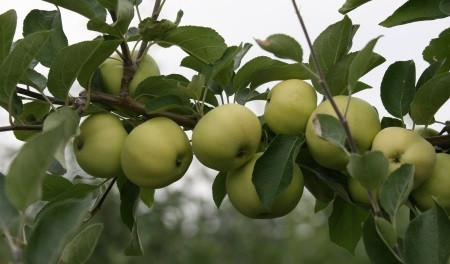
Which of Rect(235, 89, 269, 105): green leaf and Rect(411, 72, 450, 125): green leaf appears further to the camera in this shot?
Rect(235, 89, 269, 105): green leaf

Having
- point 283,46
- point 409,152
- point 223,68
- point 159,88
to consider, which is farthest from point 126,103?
point 409,152

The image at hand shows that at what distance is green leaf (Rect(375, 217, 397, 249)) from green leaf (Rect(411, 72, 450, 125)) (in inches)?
10.7

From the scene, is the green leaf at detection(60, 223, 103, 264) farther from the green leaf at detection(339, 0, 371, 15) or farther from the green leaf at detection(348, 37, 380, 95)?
the green leaf at detection(339, 0, 371, 15)

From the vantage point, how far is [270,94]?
1.15m

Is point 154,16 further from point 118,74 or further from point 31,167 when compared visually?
point 31,167

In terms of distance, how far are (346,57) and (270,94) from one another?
0.42 feet

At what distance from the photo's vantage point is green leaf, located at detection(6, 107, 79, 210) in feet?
2.27

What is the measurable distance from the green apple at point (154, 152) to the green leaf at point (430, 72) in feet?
1.17

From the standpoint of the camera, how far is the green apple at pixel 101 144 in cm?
112

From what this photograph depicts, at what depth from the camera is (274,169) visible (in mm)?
1058

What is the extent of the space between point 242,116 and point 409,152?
0.78 ft

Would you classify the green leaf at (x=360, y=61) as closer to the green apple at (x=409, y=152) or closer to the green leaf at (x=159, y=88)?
the green apple at (x=409, y=152)

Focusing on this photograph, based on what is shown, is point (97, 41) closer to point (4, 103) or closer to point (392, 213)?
point (4, 103)

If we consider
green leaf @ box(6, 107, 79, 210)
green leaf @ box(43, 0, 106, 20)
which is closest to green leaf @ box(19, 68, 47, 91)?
green leaf @ box(43, 0, 106, 20)
